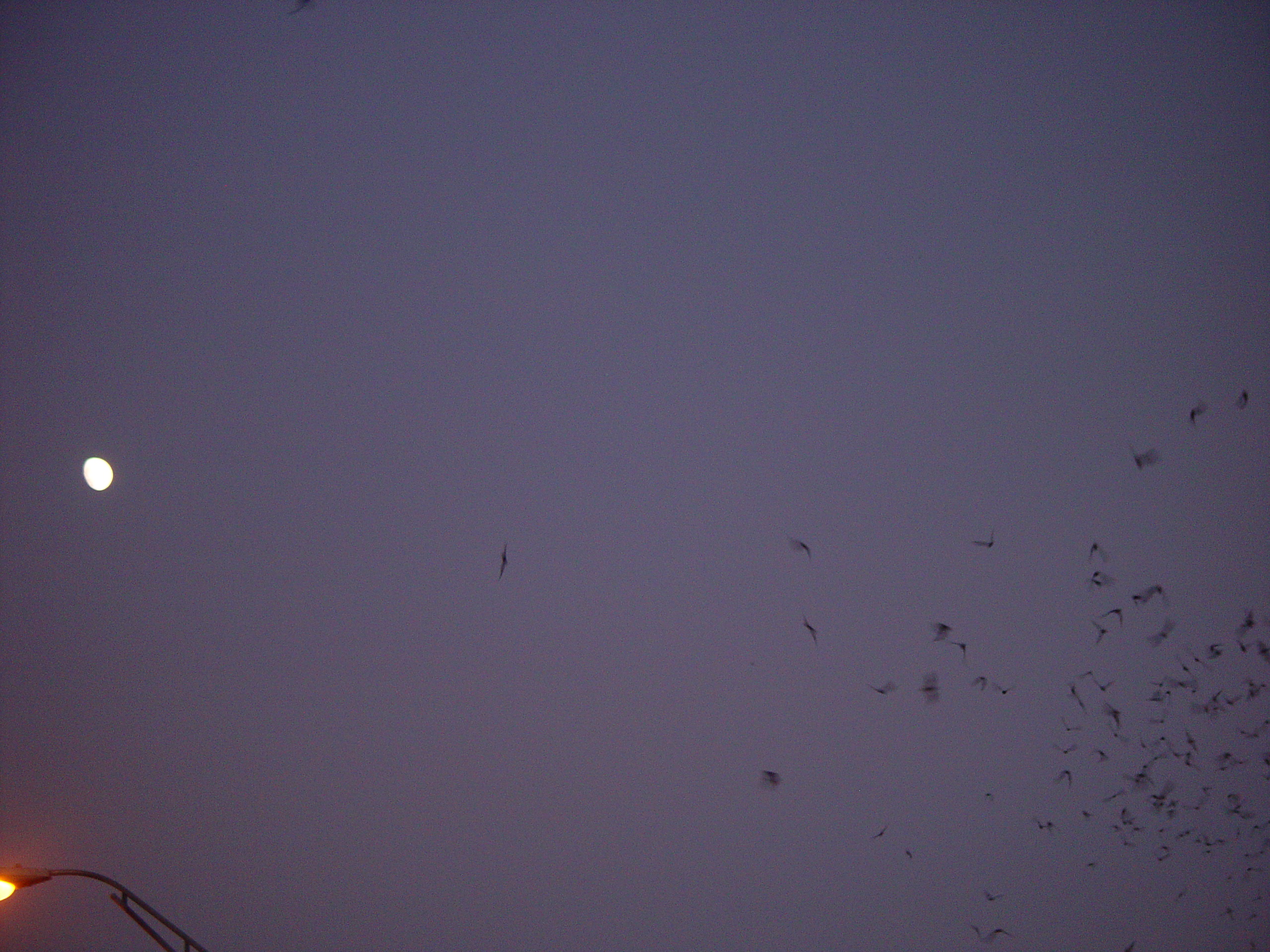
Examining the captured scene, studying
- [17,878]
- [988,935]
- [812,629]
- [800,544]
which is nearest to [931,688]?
[812,629]

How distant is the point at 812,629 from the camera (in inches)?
77.7

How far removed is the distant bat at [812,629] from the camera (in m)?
1.97

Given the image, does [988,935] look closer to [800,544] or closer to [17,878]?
[800,544]

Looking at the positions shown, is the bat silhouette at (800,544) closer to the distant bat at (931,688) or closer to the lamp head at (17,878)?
the distant bat at (931,688)

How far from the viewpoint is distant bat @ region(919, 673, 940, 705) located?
1.98 meters

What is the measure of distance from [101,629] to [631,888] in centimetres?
156

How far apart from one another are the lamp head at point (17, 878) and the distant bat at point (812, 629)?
171cm

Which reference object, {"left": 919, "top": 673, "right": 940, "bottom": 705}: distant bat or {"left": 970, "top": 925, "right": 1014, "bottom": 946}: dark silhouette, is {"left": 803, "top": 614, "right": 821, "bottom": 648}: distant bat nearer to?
{"left": 919, "top": 673, "right": 940, "bottom": 705}: distant bat

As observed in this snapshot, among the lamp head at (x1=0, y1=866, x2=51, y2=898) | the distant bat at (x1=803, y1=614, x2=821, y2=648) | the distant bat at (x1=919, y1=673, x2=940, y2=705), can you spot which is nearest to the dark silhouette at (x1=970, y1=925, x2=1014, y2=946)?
the distant bat at (x1=919, y1=673, x2=940, y2=705)

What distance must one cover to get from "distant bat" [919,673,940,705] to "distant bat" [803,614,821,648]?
0.99 ft

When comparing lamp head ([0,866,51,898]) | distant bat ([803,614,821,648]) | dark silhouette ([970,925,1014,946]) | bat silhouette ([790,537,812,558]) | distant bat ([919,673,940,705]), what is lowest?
dark silhouette ([970,925,1014,946])

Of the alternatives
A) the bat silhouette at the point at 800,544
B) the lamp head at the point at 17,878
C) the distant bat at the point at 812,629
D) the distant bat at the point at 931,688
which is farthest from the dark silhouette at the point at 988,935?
the lamp head at the point at 17,878

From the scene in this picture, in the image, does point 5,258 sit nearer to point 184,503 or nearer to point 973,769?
point 184,503

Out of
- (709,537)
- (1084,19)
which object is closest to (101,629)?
(709,537)
